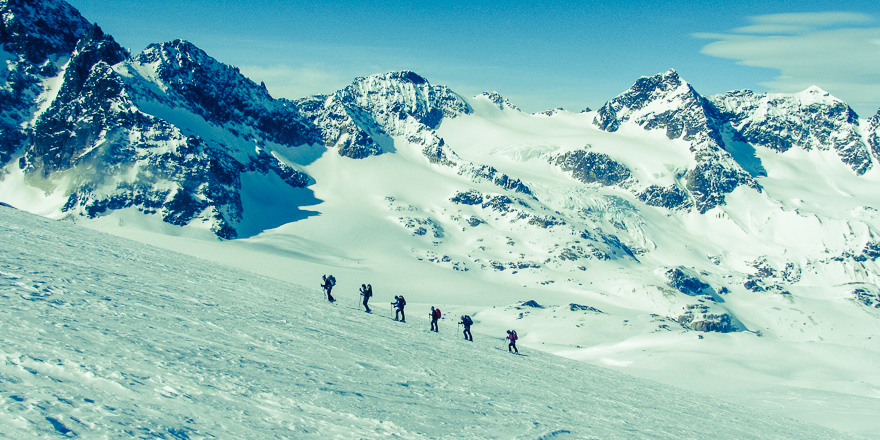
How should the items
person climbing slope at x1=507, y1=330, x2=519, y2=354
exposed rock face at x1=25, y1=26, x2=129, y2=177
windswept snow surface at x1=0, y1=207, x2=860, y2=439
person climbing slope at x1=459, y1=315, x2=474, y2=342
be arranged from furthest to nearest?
exposed rock face at x1=25, y1=26, x2=129, y2=177, person climbing slope at x1=459, y1=315, x2=474, y2=342, person climbing slope at x1=507, y1=330, x2=519, y2=354, windswept snow surface at x1=0, y1=207, x2=860, y2=439

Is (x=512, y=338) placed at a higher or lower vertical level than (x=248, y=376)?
higher

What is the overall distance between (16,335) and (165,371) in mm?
3162

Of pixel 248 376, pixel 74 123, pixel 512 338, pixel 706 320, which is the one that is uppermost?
pixel 74 123

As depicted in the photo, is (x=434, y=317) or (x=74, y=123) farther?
(x=74, y=123)

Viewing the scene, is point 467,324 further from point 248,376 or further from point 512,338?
point 248,376

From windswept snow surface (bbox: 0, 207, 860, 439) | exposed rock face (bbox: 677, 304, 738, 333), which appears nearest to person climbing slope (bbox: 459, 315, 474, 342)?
windswept snow surface (bbox: 0, 207, 860, 439)

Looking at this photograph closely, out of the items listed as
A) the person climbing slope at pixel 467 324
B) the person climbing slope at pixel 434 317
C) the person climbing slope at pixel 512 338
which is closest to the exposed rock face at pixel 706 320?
the person climbing slope at pixel 512 338

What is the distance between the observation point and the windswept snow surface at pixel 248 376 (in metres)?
10.6

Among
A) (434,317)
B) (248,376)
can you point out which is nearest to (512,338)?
(434,317)

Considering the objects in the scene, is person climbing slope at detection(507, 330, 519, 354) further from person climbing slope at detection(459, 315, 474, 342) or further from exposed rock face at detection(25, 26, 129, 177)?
exposed rock face at detection(25, 26, 129, 177)

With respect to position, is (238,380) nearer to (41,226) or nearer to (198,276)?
(198,276)

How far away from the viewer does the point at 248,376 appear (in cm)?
1408

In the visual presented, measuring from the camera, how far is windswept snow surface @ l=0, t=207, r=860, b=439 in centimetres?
1065

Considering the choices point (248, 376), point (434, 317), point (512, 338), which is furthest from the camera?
point (434, 317)
